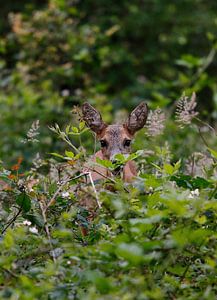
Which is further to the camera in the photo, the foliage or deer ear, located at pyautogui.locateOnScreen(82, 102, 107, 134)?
deer ear, located at pyautogui.locateOnScreen(82, 102, 107, 134)

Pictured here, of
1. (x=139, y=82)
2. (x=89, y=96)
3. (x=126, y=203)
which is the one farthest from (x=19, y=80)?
(x=126, y=203)

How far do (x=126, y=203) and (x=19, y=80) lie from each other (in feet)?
28.1

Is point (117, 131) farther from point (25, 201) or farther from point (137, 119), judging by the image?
point (25, 201)

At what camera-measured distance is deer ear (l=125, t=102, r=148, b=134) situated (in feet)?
27.4

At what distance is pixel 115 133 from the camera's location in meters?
8.36

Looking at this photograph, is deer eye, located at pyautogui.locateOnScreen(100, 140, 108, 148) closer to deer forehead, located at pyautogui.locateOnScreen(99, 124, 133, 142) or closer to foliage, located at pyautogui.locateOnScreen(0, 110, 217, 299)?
deer forehead, located at pyautogui.locateOnScreen(99, 124, 133, 142)

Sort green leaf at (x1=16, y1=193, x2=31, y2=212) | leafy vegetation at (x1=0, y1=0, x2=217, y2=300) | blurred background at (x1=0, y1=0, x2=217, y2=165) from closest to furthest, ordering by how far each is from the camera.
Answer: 1. leafy vegetation at (x1=0, y1=0, x2=217, y2=300)
2. green leaf at (x1=16, y1=193, x2=31, y2=212)
3. blurred background at (x1=0, y1=0, x2=217, y2=165)

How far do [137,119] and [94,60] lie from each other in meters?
5.72

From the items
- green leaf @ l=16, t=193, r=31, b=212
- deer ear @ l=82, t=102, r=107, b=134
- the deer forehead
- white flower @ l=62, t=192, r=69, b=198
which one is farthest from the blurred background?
green leaf @ l=16, t=193, r=31, b=212

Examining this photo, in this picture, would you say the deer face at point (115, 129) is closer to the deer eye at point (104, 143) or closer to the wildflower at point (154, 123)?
the deer eye at point (104, 143)

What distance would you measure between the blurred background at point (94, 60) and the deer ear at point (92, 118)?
2.93ft

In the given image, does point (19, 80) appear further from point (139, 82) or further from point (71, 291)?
point (71, 291)

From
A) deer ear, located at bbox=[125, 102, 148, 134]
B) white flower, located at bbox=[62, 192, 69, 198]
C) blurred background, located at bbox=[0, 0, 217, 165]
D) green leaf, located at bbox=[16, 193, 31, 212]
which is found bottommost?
blurred background, located at bbox=[0, 0, 217, 165]

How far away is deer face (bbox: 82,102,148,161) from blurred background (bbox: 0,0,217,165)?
23.7 inches
